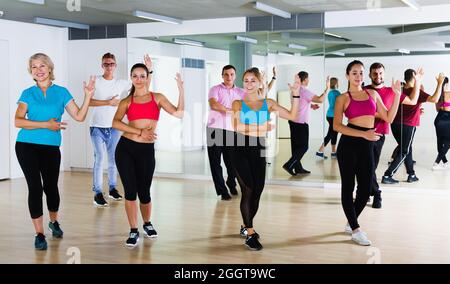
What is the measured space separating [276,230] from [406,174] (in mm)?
2948

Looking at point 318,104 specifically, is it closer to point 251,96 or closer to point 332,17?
point 332,17

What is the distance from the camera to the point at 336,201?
22.2 feet

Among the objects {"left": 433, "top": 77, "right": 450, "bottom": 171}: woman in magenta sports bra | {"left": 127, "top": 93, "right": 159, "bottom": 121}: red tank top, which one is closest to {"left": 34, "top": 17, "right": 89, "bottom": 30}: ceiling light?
{"left": 127, "top": 93, "right": 159, "bottom": 121}: red tank top

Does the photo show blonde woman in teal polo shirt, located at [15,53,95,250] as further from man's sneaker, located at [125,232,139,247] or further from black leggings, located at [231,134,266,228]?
black leggings, located at [231,134,266,228]

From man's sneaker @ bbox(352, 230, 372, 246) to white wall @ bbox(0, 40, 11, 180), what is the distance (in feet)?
18.7

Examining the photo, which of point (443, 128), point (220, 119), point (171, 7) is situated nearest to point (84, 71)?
point (171, 7)

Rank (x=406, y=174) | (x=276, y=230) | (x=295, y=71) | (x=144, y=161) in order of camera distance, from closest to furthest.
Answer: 1. (x=144, y=161)
2. (x=276, y=230)
3. (x=406, y=174)
4. (x=295, y=71)

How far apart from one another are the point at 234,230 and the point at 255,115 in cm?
120

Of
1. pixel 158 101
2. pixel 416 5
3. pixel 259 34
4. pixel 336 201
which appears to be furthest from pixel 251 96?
pixel 259 34

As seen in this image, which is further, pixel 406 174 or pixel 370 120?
pixel 406 174

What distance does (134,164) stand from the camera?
4.58 metres

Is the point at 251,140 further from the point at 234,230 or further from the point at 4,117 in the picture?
the point at 4,117

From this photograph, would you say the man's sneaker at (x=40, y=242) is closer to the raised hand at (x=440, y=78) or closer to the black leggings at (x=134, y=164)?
the black leggings at (x=134, y=164)
